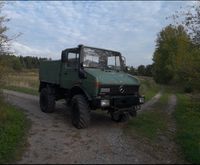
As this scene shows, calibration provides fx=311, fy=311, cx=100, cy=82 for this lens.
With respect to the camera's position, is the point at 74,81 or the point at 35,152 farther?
the point at 74,81

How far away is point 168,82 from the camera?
2527 inches

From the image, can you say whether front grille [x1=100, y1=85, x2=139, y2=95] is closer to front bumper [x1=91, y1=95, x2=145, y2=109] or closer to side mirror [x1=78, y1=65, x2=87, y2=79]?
front bumper [x1=91, y1=95, x2=145, y2=109]

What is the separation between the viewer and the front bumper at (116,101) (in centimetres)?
1002

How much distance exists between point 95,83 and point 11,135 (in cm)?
304

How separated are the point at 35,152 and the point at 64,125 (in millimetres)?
3455

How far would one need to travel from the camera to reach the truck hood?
10258mm

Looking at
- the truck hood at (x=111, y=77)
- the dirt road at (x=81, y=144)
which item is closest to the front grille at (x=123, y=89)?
the truck hood at (x=111, y=77)

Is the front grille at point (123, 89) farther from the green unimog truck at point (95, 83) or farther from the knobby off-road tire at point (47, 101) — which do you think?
the knobby off-road tire at point (47, 101)

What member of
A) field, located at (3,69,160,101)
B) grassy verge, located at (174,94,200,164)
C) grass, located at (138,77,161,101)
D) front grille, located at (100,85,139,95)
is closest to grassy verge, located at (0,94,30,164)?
field, located at (3,69,160,101)

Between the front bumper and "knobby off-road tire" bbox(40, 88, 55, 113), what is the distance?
356cm

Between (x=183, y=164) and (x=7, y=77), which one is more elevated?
(x=7, y=77)

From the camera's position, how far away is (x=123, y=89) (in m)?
10.7

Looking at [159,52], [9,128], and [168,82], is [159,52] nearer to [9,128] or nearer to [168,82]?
[168,82]

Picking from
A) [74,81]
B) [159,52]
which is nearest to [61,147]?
[74,81]
